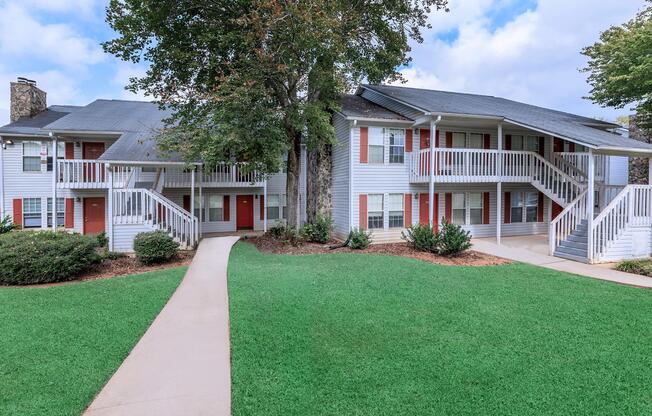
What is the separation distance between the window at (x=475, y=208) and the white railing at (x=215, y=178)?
32.6 feet

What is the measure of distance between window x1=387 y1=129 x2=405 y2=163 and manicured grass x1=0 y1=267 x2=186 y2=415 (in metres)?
10.0

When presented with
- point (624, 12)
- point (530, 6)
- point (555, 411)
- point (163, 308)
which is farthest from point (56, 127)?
point (624, 12)

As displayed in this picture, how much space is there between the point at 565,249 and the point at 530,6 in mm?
11735

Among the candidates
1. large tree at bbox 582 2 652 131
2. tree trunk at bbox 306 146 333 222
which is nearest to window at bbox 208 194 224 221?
tree trunk at bbox 306 146 333 222

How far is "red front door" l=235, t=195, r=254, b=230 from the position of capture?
19062 millimetres

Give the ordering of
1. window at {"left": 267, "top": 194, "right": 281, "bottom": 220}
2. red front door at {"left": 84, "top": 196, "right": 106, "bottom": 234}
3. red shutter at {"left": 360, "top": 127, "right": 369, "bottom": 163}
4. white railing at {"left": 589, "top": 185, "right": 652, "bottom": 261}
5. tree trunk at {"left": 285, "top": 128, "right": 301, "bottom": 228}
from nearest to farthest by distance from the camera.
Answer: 1. white railing at {"left": 589, "top": 185, "right": 652, "bottom": 261}
2. tree trunk at {"left": 285, "top": 128, "right": 301, "bottom": 228}
3. red shutter at {"left": 360, "top": 127, "right": 369, "bottom": 163}
4. red front door at {"left": 84, "top": 196, "right": 106, "bottom": 234}
5. window at {"left": 267, "top": 194, "right": 281, "bottom": 220}

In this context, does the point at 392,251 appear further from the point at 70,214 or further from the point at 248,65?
the point at 70,214

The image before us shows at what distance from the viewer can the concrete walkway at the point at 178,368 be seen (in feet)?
11.0

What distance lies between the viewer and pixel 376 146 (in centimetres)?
1451

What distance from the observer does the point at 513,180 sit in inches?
560

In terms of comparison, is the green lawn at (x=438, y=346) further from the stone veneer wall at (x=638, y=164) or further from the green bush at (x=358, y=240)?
the stone veneer wall at (x=638, y=164)

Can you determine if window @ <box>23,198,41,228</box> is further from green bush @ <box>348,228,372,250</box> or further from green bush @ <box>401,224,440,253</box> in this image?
green bush @ <box>401,224,440,253</box>

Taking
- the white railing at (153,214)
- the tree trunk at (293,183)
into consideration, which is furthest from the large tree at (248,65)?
the white railing at (153,214)

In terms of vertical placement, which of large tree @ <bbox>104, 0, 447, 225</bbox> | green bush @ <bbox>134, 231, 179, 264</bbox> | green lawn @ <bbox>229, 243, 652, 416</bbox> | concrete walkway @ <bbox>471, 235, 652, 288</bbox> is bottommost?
green lawn @ <bbox>229, 243, 652, 416</bbox>
